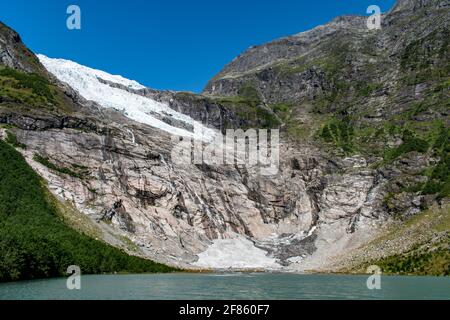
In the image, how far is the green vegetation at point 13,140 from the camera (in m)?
129

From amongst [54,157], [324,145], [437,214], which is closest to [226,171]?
[324,145]

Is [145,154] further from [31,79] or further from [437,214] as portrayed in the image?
[437,214]

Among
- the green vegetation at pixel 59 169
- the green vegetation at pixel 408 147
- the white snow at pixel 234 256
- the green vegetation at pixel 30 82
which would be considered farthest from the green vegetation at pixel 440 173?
the green vegetation at pixel 30 82

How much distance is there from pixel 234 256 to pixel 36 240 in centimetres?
6086

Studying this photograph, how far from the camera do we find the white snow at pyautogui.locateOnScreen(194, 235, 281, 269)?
124375 millimetres

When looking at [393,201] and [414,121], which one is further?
[414,121]

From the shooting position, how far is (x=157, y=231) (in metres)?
126

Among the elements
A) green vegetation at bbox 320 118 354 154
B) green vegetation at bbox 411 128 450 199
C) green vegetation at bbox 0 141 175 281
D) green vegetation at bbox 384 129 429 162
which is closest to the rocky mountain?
green vegetation at bbox 411 128 450 199

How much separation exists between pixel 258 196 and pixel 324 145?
3904 centimetres

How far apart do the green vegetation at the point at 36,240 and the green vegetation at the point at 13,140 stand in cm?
529

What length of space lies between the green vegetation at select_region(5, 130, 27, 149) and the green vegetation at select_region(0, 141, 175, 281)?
5294 mm

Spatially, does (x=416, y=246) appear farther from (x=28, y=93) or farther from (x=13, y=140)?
(x=28, y=93)
